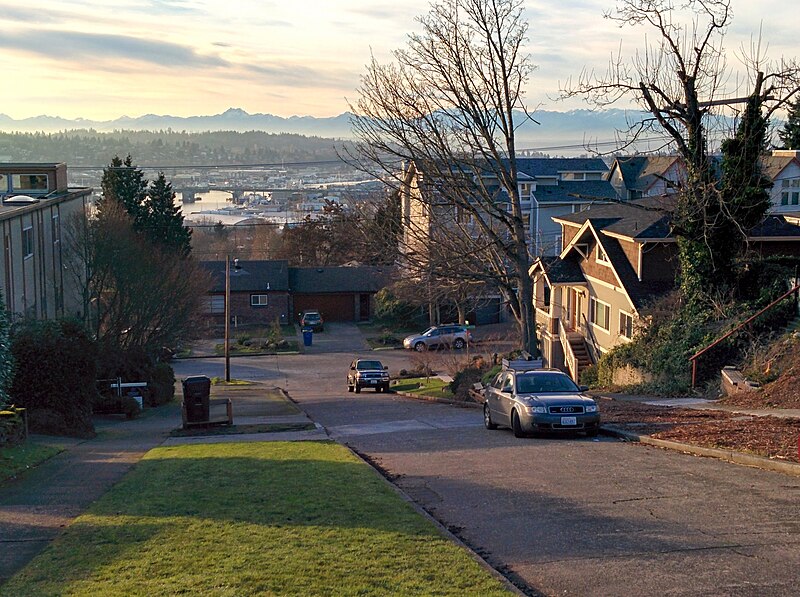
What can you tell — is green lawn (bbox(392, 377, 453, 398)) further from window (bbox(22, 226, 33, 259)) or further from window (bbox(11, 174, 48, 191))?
window (bbox(11, 174, 48, 191))

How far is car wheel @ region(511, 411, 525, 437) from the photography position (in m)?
18.3

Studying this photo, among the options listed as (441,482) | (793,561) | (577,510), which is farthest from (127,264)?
(793,561)

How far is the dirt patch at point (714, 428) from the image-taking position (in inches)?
542

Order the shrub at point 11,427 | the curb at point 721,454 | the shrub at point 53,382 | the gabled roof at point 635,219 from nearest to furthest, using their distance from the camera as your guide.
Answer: the curb at point 721,454, the shrub at point 11,427, the shrub at point 53,382, the gabled roof at point 635,219

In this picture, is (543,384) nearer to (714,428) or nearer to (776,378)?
(714,428)

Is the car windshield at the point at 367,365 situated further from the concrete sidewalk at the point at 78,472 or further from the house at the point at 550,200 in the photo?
the house at the point at 550,200

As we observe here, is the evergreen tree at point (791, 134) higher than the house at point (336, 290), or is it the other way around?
the evergreen tree at point (791, 134)

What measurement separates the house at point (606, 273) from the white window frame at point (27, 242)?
21.5 metres

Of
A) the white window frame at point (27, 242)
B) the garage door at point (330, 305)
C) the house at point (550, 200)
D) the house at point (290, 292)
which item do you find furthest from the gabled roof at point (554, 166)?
the white window frame at point (27, 242)

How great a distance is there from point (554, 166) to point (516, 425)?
58.8 meters

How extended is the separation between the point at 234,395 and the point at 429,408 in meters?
12.8

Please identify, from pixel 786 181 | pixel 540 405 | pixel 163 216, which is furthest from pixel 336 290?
pixel 540 405

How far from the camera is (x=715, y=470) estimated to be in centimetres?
1262

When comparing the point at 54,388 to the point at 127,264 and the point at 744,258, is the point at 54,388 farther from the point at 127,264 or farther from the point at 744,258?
the point at 744,258
